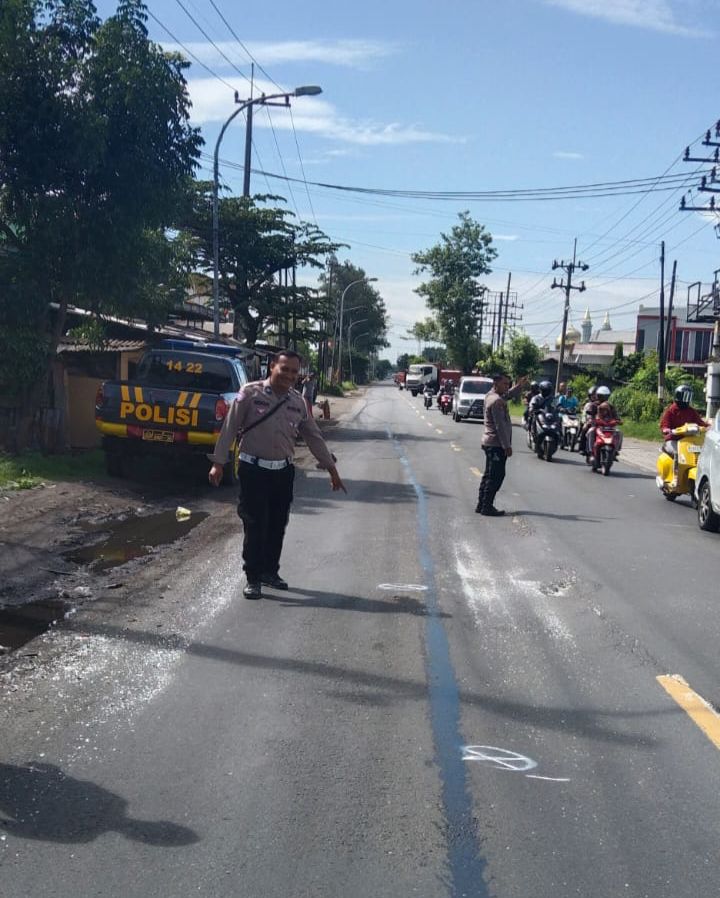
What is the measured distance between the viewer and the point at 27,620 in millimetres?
7211

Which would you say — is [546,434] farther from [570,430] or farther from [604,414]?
[570,430]

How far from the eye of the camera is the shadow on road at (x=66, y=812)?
12.9ft

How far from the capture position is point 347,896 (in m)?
3.54

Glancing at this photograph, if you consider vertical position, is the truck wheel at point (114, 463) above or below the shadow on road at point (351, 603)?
above

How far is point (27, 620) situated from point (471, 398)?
36934 mm

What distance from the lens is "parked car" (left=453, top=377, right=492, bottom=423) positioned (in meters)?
43.1

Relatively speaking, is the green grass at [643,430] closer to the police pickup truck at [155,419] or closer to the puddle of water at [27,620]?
the police pickup truck at [155,419]

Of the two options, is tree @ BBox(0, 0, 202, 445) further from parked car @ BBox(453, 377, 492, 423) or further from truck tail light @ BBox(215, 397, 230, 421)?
parked car @ BBox(453, 377, 492, 423)

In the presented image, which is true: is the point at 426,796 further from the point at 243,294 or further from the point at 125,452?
the point at 243,294

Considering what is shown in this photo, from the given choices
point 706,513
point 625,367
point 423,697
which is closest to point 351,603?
point 423,697

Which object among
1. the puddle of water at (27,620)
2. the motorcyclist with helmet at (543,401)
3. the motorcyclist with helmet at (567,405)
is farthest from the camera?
the motorcyclist with helmet at (567,405)

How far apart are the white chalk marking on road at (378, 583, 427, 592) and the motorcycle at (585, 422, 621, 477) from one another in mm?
12866

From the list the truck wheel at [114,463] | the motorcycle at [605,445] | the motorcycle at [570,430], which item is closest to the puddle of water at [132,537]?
the truck wheel at [114,463]

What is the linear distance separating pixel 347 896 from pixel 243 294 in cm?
3682
